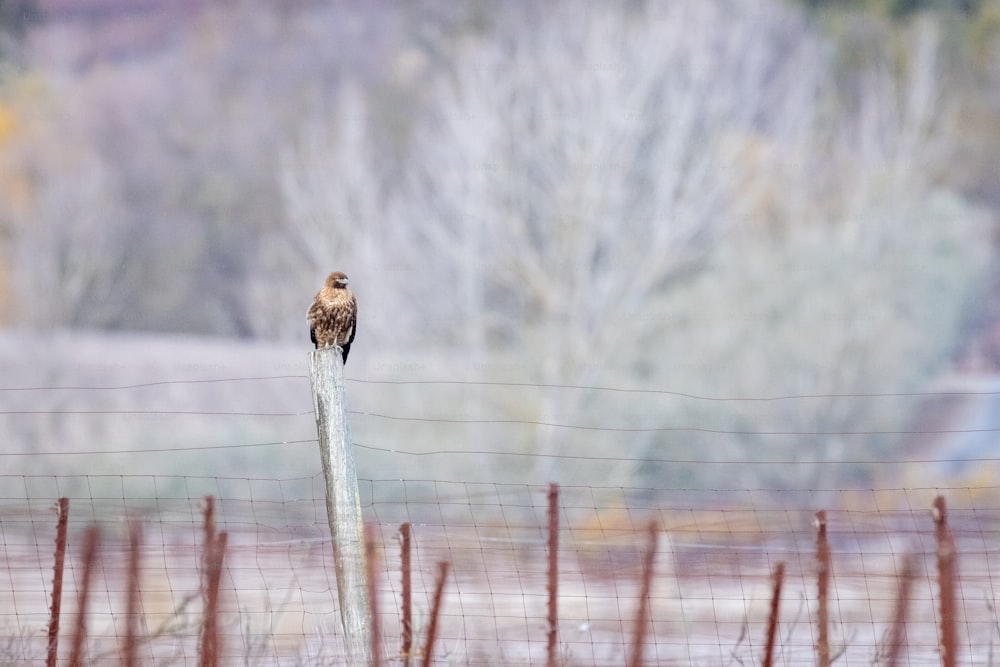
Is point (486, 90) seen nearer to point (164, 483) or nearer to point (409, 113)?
point (164, 483)

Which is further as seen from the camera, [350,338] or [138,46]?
[138,46]

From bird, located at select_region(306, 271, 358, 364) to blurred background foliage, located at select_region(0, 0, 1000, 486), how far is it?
12002 millimetres

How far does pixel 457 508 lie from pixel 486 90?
342 inches

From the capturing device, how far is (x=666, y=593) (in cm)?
1766

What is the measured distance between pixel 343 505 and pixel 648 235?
70.5ft

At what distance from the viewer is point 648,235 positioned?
27328mm

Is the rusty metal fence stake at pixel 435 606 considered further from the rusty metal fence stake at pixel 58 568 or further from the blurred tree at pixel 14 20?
the blurred tree at pixel 14 20

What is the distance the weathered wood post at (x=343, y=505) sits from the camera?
623 cm

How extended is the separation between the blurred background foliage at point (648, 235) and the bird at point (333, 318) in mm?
12002

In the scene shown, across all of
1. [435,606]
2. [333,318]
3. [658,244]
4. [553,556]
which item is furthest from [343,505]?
[658,244]

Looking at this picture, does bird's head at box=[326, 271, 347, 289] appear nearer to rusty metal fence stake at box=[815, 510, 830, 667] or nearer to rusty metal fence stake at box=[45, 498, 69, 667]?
rusty metal fence stake at box=[45, 498, 69, 667]

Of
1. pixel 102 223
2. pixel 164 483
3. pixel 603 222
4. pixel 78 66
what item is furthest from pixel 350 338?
pixel 78 66

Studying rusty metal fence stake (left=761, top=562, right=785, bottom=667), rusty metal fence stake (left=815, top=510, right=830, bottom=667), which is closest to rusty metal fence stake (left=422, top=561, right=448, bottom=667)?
rusty metal fence stake (left=761, top=562, right=785, bottom=667)

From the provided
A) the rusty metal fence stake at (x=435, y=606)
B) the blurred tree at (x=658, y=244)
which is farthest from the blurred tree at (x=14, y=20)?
the rusty metal fence stake at (x=435, y=606)
